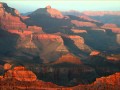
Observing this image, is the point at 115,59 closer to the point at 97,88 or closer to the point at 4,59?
the point at 4,59

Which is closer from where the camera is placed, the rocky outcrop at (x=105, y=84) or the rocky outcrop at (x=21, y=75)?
the rocky outcrop at (x=105, y=84)

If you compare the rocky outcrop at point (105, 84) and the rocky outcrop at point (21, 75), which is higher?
the rocky outcrop at point (105, 84)

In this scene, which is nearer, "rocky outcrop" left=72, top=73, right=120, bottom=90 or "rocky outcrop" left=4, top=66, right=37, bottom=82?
"rocky outcrop" left=72, top=73, right=120, bottom=90

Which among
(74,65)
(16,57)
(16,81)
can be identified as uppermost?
(16,81)

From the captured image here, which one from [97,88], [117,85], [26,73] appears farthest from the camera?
[26,73]

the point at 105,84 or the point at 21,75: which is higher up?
the point at 105,84

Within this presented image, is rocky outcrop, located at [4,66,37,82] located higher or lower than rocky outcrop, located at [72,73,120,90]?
lower

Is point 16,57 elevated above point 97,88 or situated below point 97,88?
below

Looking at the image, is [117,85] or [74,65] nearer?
[117,85]

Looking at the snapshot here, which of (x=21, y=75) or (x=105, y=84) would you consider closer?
(x=105, y=84)

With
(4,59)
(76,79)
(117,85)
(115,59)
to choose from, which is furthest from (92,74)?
(4,59)

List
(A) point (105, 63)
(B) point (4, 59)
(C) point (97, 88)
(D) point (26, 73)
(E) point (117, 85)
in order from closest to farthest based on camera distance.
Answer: (C) point (97, 88), (E) point (117, 85), (D) point (26, 73), (A) point (105, 63), (B) point (4, 59)
